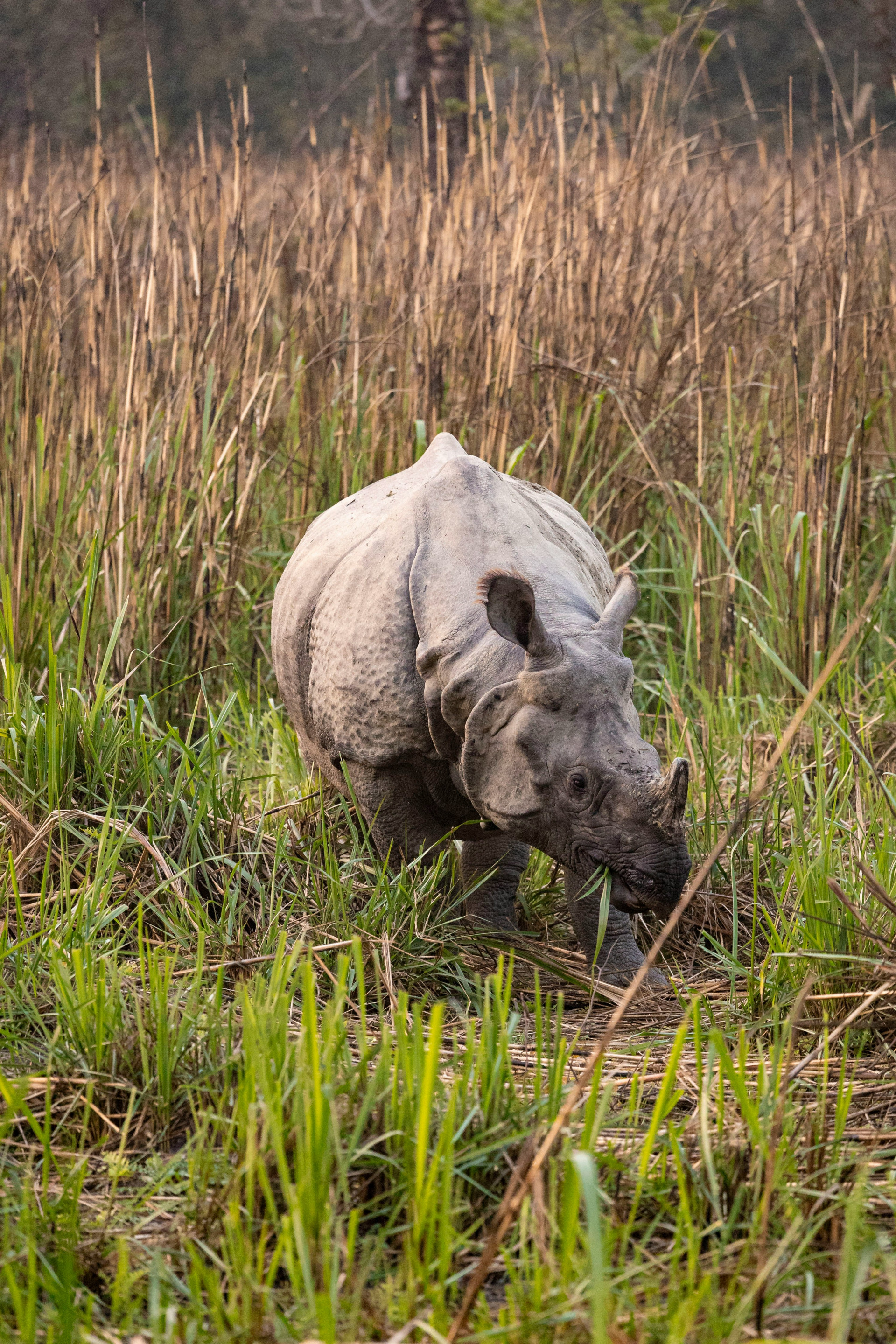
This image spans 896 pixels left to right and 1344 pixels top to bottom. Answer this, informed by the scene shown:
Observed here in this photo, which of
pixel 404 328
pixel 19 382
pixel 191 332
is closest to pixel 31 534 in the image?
pixel 19 382

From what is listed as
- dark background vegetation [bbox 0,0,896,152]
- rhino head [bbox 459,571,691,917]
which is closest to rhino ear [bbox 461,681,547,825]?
rhino head [bbox 459,571,691,917]

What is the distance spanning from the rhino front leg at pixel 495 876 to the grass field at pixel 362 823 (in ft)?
0.49

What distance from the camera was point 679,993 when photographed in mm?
2479

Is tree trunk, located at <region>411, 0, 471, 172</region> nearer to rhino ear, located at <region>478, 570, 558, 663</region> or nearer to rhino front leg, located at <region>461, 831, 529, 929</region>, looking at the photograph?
rhino front leg, located at <region>461, 831, 529, 929</region>

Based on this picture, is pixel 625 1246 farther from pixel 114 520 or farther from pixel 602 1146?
pixel 114 520

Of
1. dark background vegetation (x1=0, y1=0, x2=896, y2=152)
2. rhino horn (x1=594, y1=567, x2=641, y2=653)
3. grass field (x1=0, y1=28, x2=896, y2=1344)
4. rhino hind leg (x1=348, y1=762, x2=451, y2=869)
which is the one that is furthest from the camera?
dark background vegetation (x1=0, y1=0, x2=896, y2=152)

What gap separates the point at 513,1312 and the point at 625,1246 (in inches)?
7.6

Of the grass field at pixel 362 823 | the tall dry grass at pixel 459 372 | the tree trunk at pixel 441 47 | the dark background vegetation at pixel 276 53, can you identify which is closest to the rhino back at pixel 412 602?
the grass field at pixel 362 823

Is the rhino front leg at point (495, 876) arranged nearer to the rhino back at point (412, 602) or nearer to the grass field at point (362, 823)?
the grass field at point (362, 823)

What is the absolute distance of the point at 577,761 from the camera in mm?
2350

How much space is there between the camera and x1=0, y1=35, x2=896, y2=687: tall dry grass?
3736mm

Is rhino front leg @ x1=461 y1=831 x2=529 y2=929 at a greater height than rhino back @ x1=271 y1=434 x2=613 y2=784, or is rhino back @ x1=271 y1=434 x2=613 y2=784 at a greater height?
Answer: rhino back @ x1=271 y1=434 x2=613 y2=784

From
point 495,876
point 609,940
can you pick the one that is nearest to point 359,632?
point 495,876

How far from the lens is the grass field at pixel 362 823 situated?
1592 millimetres
